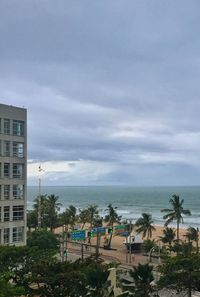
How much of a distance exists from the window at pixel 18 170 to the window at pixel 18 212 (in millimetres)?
3862

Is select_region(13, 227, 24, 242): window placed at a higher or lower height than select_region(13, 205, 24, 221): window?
lower

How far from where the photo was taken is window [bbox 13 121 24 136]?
51.3 meters

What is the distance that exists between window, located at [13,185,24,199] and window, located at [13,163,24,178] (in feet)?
4.50

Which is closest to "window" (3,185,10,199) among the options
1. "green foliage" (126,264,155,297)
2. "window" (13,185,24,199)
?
"window" (13,185,24,199)

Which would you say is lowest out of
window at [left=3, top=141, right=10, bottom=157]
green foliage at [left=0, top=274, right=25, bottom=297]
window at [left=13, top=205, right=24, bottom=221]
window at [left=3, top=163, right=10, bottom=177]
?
green foliage at [left=0, top=274, right=25, bottom=297]

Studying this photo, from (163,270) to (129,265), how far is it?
94.5 ft

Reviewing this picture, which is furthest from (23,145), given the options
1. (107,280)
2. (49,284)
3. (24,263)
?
(107,280)

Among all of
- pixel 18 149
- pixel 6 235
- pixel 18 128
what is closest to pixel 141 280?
pixel 6 235

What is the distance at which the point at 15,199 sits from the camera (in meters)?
51.5

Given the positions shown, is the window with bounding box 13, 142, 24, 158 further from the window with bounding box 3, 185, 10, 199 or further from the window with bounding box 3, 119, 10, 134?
the window with bounding box 3, 185, 10, 199

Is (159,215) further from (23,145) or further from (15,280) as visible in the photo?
(15,280)

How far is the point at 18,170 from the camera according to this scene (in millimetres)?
52062

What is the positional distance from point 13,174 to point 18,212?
4.85 m

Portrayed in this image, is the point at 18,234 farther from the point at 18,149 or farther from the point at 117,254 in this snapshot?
the point at 117,254
